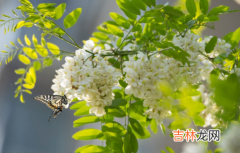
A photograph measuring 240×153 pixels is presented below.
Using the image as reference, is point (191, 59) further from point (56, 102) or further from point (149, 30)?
point (56, 102)

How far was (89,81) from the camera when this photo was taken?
17.4 inches

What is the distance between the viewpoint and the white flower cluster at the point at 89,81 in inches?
17.8

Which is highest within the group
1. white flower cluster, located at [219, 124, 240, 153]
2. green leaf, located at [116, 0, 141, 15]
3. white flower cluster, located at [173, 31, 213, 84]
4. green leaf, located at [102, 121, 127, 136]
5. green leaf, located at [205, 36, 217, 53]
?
green leaf, located at [116, 0, 141, 15]

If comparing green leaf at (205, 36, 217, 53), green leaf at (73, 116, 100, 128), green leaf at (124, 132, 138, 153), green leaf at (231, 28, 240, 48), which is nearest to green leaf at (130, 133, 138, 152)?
green leaf at (124, 132, 138, 153)

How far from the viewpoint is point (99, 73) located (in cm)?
46

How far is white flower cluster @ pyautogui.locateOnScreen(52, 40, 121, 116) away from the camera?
17.8 inches

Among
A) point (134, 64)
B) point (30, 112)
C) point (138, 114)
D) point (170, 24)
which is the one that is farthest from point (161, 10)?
point (30, 112)

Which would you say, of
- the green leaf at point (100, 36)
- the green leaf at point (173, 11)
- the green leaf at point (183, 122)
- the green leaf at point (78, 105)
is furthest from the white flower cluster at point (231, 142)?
the green leaf at point (100, 36)

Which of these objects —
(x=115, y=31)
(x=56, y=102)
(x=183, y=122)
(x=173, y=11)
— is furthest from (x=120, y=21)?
(x=183, y=122)

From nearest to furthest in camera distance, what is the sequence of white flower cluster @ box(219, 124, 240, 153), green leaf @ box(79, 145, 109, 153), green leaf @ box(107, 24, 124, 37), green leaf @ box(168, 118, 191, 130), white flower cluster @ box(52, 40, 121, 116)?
white flower cluster @ box(219, 124, 240, 153), green leaf @ box(168, 118, 191, 130), white flower cluster @ box(52, 40, 121, 116), green leaf @ box(79, 145, 109, 153), green leaf @ box(107, 24, 124, 37)

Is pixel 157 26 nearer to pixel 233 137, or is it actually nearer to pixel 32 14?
pixel 32 14

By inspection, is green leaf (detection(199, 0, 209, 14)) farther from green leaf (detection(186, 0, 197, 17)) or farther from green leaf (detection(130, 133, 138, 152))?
green leaf (detection(130, 133, 138, 152))

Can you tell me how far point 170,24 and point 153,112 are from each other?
0.74ft

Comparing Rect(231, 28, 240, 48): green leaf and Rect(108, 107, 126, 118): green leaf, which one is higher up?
Rect(231, 28, 240, 48): green leaf
